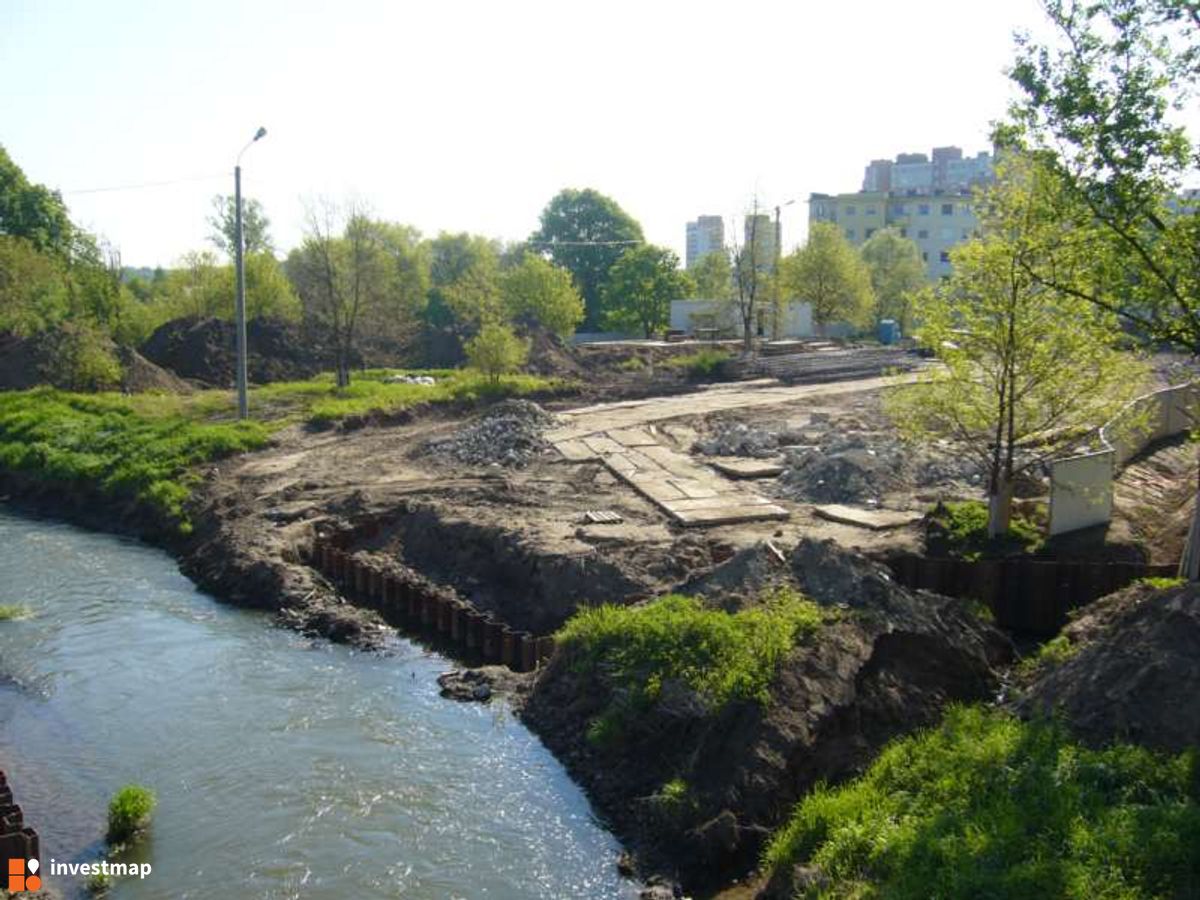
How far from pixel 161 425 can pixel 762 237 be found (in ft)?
109

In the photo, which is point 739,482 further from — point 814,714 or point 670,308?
point 670,308

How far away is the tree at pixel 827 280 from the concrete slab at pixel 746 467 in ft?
109

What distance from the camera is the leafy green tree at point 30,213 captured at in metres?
65.2

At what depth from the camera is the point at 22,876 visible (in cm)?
993

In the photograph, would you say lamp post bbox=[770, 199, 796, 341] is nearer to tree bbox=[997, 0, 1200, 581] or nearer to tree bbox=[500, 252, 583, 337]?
tree bbox=[500, 252, 583, 337]

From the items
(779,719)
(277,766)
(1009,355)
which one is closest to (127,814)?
(277,766)

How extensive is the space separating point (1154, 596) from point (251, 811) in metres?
10.1

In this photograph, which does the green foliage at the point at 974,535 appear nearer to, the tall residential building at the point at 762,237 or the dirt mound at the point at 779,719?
the dirt mound at the point at 779,719

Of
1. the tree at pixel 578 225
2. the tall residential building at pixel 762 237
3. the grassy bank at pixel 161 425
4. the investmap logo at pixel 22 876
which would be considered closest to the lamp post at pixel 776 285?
the tall residential building at pixel 762 237

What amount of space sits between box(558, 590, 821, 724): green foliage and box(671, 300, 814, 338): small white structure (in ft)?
145

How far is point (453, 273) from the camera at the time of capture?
91.7m

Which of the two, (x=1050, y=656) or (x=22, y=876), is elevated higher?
(x=1050, y=656)

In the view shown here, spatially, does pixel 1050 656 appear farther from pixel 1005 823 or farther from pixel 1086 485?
pixel 1086 485

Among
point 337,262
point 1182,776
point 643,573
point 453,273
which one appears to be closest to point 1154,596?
point 1182,776
